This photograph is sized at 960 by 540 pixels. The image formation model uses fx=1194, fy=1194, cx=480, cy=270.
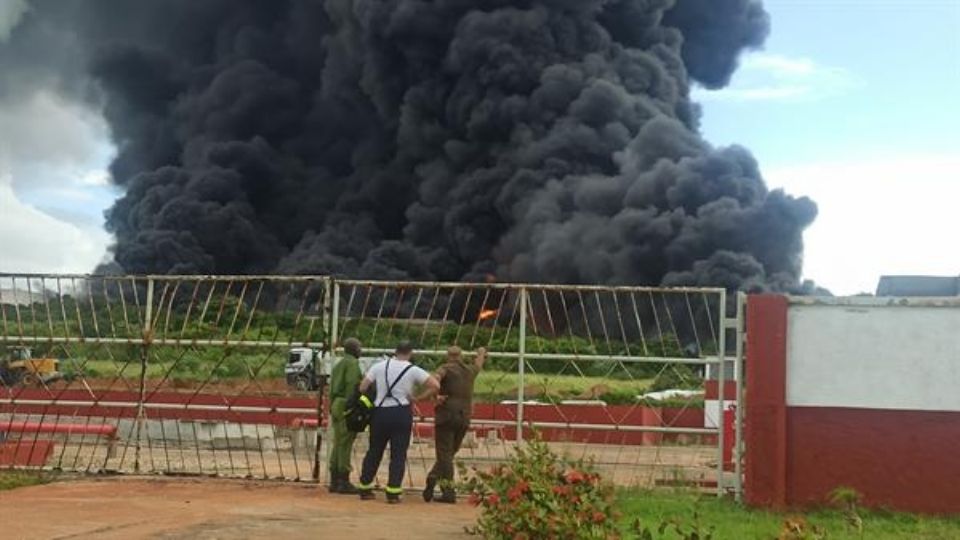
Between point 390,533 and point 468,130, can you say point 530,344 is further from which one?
point 468,130

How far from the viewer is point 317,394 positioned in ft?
37.6

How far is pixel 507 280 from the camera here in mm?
40656

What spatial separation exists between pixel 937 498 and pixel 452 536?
395cm

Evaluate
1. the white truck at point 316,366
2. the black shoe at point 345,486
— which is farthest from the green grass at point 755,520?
the white truck at point 316,366

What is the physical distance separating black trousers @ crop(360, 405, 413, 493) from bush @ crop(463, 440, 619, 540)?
8.08ft

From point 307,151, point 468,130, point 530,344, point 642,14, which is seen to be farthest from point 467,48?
point 530,344

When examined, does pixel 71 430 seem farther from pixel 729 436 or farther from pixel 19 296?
pixel 729 436

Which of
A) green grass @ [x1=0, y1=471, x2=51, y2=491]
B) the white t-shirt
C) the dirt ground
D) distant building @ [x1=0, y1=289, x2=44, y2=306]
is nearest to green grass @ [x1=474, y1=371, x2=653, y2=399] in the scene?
the white t-shirt

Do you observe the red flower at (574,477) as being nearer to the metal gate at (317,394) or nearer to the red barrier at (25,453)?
the metal gate at (317,394)

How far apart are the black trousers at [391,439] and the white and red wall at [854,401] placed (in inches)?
110

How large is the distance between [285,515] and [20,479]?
3414mm

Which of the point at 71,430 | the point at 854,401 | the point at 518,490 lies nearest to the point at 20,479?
the point at 71,430

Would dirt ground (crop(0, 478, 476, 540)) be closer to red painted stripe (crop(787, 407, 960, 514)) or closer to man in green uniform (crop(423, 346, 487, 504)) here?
man in green uniform (crop(423, 346, 487, 504))

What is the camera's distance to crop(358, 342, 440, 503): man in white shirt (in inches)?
391
